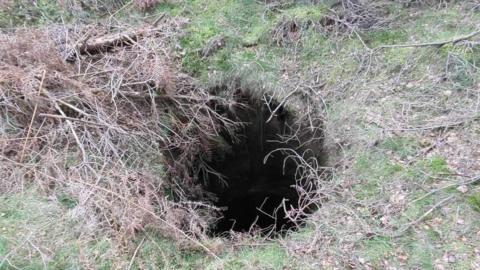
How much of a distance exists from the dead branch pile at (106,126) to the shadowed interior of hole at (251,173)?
25.9 inches

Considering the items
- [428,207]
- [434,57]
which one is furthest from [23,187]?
[434,57]

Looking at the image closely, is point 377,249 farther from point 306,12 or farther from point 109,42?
point 109,42

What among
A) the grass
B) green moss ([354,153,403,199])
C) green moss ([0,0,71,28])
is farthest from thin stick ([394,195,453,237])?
green moss ([0,0,71,28])

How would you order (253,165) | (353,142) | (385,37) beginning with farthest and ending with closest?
(253,165) → (385,37) → (353,142)

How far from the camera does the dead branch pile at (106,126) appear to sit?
3.90 meters

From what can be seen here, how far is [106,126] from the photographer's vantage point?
14.6 feet

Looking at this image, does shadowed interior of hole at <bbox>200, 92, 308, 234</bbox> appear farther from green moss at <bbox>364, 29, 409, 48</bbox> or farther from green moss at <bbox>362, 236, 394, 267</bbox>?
green moss at <bbox>362, 236, 394, 267</bbox>

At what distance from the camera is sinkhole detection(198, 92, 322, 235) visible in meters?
5.71

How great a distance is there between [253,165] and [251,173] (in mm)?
221

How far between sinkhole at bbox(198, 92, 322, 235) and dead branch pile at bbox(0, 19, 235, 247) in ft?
1.81

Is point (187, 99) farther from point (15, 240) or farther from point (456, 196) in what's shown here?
point (456, 196)

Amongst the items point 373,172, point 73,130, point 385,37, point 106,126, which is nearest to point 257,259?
point 373,172

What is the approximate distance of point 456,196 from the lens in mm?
3551

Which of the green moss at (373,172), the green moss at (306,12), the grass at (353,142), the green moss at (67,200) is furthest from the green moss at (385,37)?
the green moss at (67,200)
